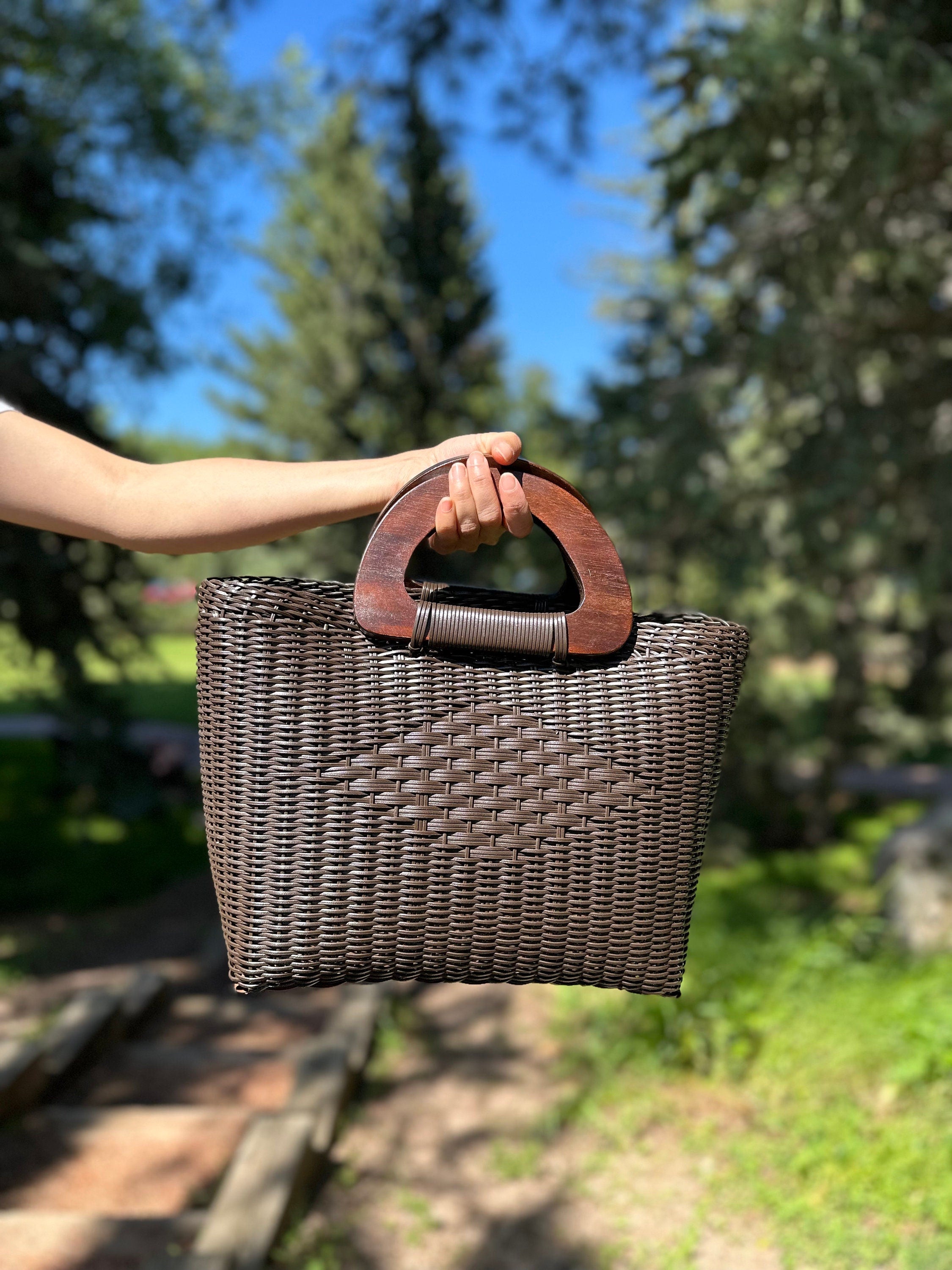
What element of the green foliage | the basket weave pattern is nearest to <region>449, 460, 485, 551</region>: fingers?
the basket weave pattern

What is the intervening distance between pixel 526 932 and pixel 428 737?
0.73 feet

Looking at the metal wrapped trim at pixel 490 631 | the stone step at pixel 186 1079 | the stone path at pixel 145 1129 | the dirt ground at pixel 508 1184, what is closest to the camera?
the metal wrapped trim at pixel 490 631

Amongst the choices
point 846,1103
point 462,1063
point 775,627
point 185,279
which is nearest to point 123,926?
point 462,1063

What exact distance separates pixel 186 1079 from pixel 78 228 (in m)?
4.88

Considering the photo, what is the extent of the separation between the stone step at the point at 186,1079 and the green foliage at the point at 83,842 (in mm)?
2637

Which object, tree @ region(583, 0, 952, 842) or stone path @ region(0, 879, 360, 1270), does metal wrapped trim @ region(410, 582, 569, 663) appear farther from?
tree @ region(583, 0, 952, 842)

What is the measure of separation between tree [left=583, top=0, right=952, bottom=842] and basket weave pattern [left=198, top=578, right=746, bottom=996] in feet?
9.60

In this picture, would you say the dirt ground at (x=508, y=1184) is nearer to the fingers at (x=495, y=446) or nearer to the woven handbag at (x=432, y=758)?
the woven handbag at (x=432, y=758)

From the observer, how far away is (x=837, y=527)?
483cm

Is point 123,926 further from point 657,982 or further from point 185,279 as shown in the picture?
point 657,982

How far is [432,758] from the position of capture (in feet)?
2.95

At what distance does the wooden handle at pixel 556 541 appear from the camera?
2.91 ft

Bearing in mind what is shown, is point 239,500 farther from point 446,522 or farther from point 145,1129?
point 145,1129

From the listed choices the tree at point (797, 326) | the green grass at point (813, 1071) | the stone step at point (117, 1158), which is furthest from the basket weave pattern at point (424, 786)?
the tree at point (797, 326)
